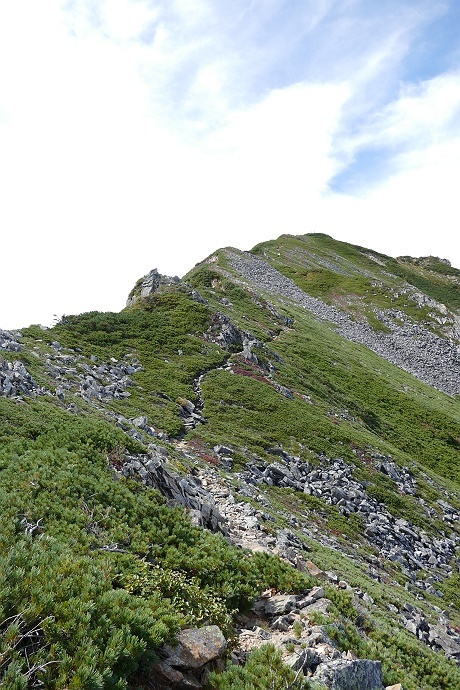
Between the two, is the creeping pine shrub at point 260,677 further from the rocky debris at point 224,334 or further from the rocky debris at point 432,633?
the rocky debris at point 224,334

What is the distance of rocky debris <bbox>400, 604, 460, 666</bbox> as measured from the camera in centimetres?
1597

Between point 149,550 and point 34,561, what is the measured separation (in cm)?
411

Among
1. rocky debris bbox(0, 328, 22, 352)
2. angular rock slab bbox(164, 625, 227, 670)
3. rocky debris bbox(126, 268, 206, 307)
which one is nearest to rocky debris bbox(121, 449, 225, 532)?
angular rock slab bbox(164, 625, 227, 670)

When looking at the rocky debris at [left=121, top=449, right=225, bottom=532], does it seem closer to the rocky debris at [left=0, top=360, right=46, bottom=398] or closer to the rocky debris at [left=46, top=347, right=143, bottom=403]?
the rocky debris at [left=0, top=360, right=46, bottom=398]

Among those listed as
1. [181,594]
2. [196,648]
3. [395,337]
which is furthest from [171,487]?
[395,337]

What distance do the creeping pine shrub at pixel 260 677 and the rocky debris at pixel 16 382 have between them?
15.3m

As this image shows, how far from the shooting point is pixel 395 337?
296ft

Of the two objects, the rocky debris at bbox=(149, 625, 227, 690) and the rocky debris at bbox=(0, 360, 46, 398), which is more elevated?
the rocky debris at bbox=(0, 360, 46, 398)

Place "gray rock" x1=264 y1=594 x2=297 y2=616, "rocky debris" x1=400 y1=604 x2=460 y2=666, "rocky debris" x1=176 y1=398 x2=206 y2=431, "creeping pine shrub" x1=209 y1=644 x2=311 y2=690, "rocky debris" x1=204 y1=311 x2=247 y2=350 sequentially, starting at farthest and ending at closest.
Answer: "rocky debris" x1=204 y1=311 x2=247 y2=350 → "rocky debris" x1=176 y1=398 x2=206 y2=431 → "rocky debris" x1=400 y1=604 x2=460 y2=666 → "gray rock" x1=264 y1=594 x2=297 y2=616 → "creeping pine shrub" x1=209 y1=644 x2=311 y2=690

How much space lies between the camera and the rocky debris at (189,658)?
785cm

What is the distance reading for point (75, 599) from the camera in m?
7.54

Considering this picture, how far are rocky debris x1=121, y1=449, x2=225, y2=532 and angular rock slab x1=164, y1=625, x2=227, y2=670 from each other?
233 inches

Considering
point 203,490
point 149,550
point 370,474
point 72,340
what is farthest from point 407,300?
point 149,550

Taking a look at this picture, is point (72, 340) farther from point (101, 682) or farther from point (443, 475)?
point (443, 475)
